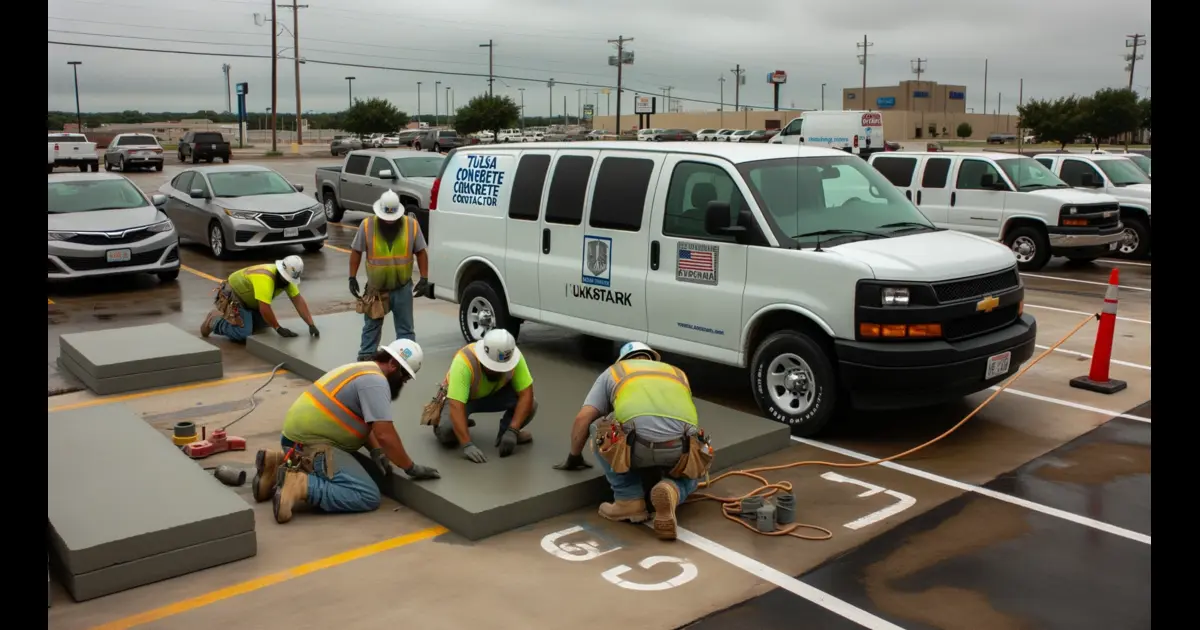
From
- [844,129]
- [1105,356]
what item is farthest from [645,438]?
[844,129]

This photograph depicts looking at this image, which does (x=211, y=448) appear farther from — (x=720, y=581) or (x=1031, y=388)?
(x=1031, y=388)

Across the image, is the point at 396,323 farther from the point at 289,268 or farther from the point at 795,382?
the point at 795,382

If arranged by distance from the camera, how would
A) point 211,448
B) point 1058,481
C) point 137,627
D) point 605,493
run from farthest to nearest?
point 211,448 → point 1058,481 → point 605,493 → point 137,627

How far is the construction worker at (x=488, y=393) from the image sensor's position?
22.3ft

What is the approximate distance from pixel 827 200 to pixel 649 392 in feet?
9.93

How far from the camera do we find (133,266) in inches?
581

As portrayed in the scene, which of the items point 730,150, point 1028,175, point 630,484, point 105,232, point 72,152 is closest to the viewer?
point 630,484

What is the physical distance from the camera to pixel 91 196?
615 inches

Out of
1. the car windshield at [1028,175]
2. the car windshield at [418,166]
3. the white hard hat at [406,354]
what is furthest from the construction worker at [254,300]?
the car windshield at [1028,175]
